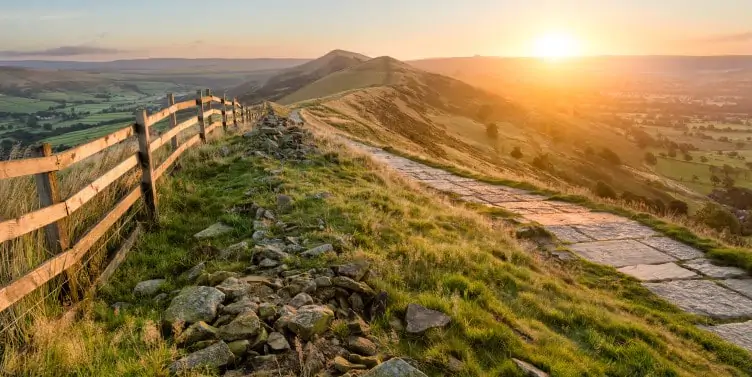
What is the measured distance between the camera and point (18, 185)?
18.8ft

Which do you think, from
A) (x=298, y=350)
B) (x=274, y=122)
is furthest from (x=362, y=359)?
(x=274, y=122)

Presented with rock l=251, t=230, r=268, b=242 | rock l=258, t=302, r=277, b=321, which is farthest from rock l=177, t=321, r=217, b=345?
rock l=251, t=230, r=268, b=242

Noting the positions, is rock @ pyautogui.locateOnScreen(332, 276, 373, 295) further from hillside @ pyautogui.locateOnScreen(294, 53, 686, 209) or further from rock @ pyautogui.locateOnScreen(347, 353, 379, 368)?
hillside @ pyautogui.locateOnScreen(294, 53, 686, 209)

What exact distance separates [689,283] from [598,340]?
13.6ft

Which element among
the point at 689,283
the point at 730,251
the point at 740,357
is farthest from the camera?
the point at 730,251

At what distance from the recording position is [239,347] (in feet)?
12.3

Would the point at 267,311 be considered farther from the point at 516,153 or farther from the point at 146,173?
the point at 516,153

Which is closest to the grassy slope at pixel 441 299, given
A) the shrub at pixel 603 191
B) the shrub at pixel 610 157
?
the shrub at pixel 603 191

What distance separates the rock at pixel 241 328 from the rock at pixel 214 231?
9.26 ft

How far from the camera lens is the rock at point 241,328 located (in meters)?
3.87

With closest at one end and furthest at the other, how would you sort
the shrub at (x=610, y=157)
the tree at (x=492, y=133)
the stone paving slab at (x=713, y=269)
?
the stone paving slab at (x=713, y=269), the tree at (x=492, y=133), the shrub at (x=610, y=157)

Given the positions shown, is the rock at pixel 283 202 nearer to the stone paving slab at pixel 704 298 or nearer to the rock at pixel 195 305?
the rock at pixel 195 305

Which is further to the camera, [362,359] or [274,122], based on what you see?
[274,122]

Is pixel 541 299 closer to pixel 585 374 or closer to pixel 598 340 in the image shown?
pixel 598 340
